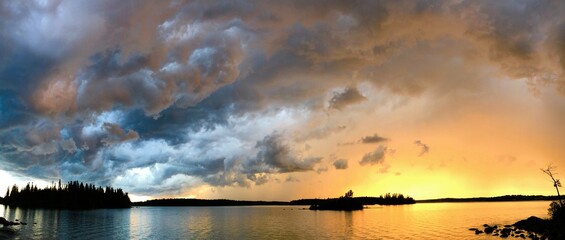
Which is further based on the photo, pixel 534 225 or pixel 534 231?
pixel 534 225

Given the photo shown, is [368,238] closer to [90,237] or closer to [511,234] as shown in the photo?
[511,234]

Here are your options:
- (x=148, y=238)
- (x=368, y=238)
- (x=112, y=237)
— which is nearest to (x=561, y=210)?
(x=368, y=238)

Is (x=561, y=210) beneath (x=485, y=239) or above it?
above

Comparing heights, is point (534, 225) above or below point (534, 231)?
above

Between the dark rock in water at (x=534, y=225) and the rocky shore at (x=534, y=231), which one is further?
the dark rock in water at (x=534, y=225)

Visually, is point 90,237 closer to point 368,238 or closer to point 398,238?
point 368,238

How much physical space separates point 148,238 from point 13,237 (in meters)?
30.0

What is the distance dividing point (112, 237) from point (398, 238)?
72.8 meters

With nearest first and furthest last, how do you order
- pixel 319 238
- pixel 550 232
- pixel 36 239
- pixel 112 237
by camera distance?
1. pixel 550 232
2. pixel 36 239
3. pixel 319 238
4. pixel 112 237

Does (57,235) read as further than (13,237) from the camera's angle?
Yes

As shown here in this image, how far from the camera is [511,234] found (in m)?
93.9

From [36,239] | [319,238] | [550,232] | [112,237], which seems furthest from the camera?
[112,237]

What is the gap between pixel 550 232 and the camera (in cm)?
8494

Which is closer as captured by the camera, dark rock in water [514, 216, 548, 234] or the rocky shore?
the rocky shore
